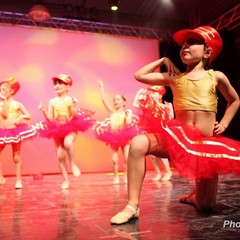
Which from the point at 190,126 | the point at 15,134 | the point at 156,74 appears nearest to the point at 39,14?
the point at 15,134

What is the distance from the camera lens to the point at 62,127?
417 centimetres

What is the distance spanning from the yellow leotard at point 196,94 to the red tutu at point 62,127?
2.23 m

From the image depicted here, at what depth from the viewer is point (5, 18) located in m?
6.76

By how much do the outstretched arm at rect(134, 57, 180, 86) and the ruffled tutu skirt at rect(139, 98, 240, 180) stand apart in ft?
1.02

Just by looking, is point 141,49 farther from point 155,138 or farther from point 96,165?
point 155,138

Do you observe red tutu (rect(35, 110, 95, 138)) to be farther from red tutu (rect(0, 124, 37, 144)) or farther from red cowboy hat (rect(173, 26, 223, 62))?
red cowboy hat (rect(173, 26, 223, 62))

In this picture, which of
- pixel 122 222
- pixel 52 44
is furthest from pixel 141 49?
pixel 122 222

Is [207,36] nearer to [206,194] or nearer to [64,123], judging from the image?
[206,194]

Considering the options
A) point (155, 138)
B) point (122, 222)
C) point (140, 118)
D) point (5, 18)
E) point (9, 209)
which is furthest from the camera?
point (5, 18)

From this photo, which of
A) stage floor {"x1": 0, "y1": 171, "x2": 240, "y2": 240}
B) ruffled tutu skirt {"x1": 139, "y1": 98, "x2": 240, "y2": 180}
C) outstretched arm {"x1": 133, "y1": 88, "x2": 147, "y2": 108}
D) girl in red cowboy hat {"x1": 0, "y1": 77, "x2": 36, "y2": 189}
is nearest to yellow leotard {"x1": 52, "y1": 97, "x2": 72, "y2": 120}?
girl in red cowboy hat {"x1": 0, "y1": 77, "x2": 36, "y2": 189}

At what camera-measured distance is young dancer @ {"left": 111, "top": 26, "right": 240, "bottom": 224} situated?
1.92m

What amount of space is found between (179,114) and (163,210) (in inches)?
26.2

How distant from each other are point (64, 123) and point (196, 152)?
2.56 meters

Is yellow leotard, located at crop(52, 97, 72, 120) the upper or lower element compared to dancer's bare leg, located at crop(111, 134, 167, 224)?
upper
